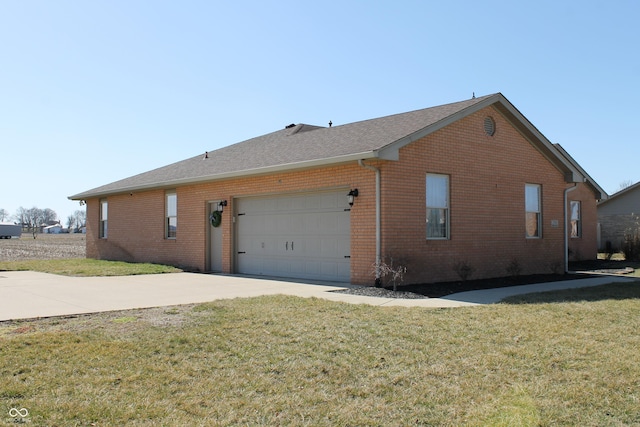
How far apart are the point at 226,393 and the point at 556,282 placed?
1165cm

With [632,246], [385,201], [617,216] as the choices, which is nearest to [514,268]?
[385,201]

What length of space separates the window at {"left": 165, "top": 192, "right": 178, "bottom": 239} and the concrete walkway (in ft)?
13.7

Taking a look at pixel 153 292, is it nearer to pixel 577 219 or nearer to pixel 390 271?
pixel 390 271

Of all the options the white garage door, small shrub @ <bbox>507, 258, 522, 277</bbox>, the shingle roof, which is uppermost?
the shingle roof

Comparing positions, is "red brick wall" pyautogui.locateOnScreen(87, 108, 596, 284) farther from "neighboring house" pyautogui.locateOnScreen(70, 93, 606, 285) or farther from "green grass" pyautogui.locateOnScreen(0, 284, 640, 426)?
"green grass" pyautogui.locateOnScreen(0, 284, 640, 426)

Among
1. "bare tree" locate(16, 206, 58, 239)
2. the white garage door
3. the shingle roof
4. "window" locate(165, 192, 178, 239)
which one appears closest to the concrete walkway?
the white garage door

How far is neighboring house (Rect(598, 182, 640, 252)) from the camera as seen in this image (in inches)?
1083

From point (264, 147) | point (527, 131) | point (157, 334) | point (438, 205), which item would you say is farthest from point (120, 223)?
point (157, 334)

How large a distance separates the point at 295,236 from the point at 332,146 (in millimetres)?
2529

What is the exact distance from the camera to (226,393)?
502cm

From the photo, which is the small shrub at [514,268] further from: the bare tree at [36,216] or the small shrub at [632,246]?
the bare tree at [36,216]

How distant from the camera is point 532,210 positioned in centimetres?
1666

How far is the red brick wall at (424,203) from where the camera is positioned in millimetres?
12789

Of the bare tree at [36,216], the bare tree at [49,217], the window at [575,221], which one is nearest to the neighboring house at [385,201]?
the window at [575,221]
